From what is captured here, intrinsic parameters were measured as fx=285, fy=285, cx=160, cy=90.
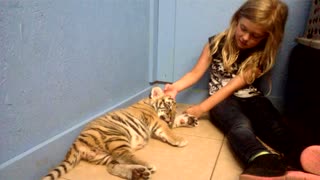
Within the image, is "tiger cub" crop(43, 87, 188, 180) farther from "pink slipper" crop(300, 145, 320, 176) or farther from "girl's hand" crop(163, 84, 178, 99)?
"pink slipper" crop(300, 145, 320, 176)

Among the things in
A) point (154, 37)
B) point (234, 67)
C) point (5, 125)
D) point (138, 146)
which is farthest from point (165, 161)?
point (154, 37)

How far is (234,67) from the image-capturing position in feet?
4.83

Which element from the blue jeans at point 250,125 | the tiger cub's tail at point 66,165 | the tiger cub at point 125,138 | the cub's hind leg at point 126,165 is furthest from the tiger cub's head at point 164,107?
the tiger cub's tail at point 66,165

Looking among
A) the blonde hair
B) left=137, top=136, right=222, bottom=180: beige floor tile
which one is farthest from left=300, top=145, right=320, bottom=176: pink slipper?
the blonde hair

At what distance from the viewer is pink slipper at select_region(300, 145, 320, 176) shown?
2.76 ft

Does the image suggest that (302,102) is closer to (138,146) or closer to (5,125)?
(138,146)

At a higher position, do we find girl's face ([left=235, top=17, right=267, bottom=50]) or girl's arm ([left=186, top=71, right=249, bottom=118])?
girl's face ([left=235, top=17, right=267, bottom=50])

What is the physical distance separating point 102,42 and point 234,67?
68 centimetres

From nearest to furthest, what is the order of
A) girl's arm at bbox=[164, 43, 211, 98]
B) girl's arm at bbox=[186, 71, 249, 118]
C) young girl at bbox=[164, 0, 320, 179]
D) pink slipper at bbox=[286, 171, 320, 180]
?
pink slipper at bbox=[286, 171, 320, 180], young girl at bbox=[164, 0, 320, 179], girl's arm at bbox=[186, 71, 249, 118], girl's arm at bbox=[164, 43, 211, 98]

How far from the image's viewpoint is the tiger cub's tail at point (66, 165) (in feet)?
2.97

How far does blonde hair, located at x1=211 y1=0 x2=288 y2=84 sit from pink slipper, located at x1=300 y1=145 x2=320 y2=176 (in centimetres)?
59

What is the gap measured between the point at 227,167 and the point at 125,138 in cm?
39

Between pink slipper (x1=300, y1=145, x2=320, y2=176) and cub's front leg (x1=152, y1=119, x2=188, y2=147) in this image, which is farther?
cub's front leg (x1=152, y1=119, x2=188, y2=147)

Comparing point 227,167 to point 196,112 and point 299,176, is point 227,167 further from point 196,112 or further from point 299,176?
point 196,112
